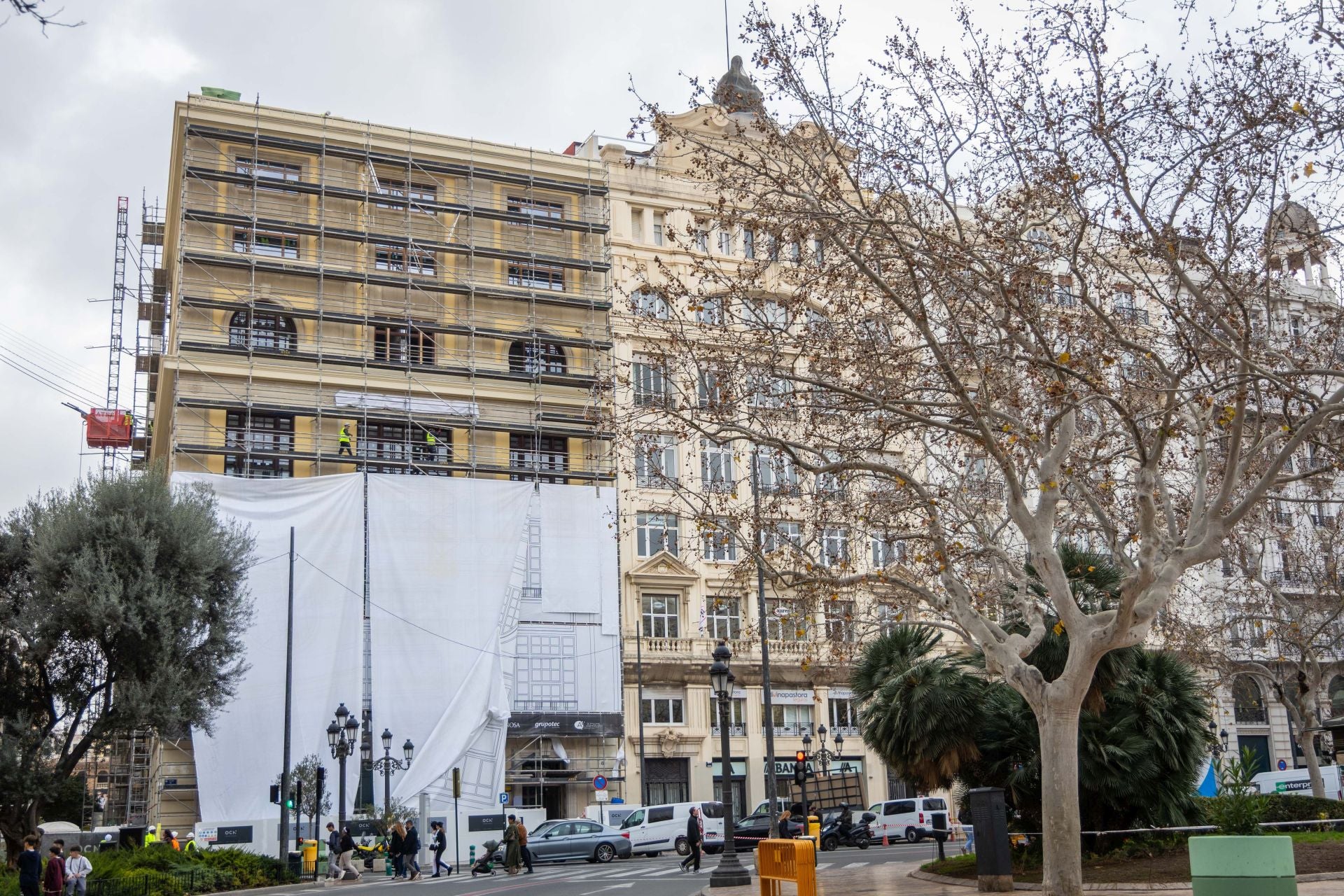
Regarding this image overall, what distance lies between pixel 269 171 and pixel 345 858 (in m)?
26.6

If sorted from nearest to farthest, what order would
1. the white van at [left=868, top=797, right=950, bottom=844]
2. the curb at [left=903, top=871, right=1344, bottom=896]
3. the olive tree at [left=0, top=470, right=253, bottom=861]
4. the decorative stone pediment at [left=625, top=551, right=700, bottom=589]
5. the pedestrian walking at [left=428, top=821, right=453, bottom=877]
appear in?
the curb at [left=903, top=871, right=1344, bottom=896] < the olive tree at [left=0, top=470, right=253, bottom=861] < the pedestrian walking at [left=428, top=821, right=453, bottom=877] < the white van at [left=868, top=797, right=950, bottom=844] < the decorative stone pediment at [left=625, top=551, right=700, bottom=589]

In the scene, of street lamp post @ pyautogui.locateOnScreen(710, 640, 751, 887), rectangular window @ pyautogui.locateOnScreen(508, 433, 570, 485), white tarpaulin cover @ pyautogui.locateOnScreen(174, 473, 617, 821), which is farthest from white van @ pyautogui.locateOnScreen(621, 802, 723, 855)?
street lamp post @ pyautogui.locateOnScreen(710, 640, 751, 887)

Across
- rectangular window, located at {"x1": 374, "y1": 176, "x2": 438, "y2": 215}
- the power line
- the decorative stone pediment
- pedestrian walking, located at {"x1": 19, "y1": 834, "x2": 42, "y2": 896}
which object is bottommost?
pedestrian walking, located at {"x1": 19, "y1": 834, "x2": 42, "y2": 896}

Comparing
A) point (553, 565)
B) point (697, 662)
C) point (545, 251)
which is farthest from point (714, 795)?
point (545, 251)

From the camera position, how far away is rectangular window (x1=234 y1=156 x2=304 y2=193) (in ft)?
152

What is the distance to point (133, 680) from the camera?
95.8ft

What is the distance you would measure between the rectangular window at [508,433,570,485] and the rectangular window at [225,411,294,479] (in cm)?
798

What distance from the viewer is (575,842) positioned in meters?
36.5

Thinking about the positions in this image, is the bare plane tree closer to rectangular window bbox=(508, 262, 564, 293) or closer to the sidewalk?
the sidewalk

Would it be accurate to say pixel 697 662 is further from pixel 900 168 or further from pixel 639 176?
pixel 900 168

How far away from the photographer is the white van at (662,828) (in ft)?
129

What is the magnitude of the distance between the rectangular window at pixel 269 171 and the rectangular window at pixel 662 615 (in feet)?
65.4

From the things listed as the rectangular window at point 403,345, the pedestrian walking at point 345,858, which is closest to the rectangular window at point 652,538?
the rectangular window at point 403,345

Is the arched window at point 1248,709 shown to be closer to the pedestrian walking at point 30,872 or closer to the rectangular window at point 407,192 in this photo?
the rectangular window at point 407,192
